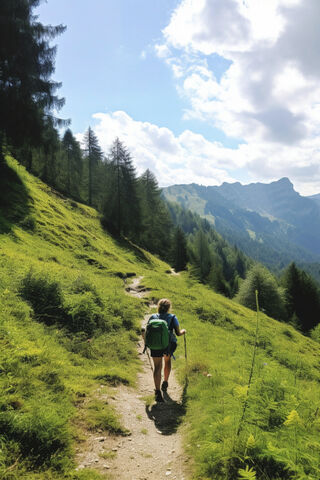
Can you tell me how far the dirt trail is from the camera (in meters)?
4.24

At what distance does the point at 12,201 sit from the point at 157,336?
23.3 metres

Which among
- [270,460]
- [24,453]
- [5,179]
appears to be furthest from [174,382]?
[5,179]

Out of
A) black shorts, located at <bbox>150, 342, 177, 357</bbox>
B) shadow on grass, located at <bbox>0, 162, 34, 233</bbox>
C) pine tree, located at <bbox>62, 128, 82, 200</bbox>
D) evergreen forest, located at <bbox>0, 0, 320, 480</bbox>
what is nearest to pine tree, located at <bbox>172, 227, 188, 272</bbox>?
pine tree, located at <bbox>62, 128, 82, 200</bbox>

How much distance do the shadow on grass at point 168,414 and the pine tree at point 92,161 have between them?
5528cm

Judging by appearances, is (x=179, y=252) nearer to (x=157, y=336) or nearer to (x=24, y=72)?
(x=24, y=72)

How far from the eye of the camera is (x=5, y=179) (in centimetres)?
2589

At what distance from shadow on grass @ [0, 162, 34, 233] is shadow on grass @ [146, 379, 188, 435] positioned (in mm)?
16746

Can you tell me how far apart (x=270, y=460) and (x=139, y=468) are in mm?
2259

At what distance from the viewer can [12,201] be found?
79.2ft

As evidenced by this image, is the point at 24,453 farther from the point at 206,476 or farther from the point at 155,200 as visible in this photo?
the point at 155,200

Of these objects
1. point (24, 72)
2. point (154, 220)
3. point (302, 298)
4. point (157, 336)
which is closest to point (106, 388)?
point (157, 336)

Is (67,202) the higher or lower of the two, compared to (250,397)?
higher

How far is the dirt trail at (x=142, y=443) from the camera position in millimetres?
4242

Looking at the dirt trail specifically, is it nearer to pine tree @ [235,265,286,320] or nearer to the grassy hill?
the grassy hill
